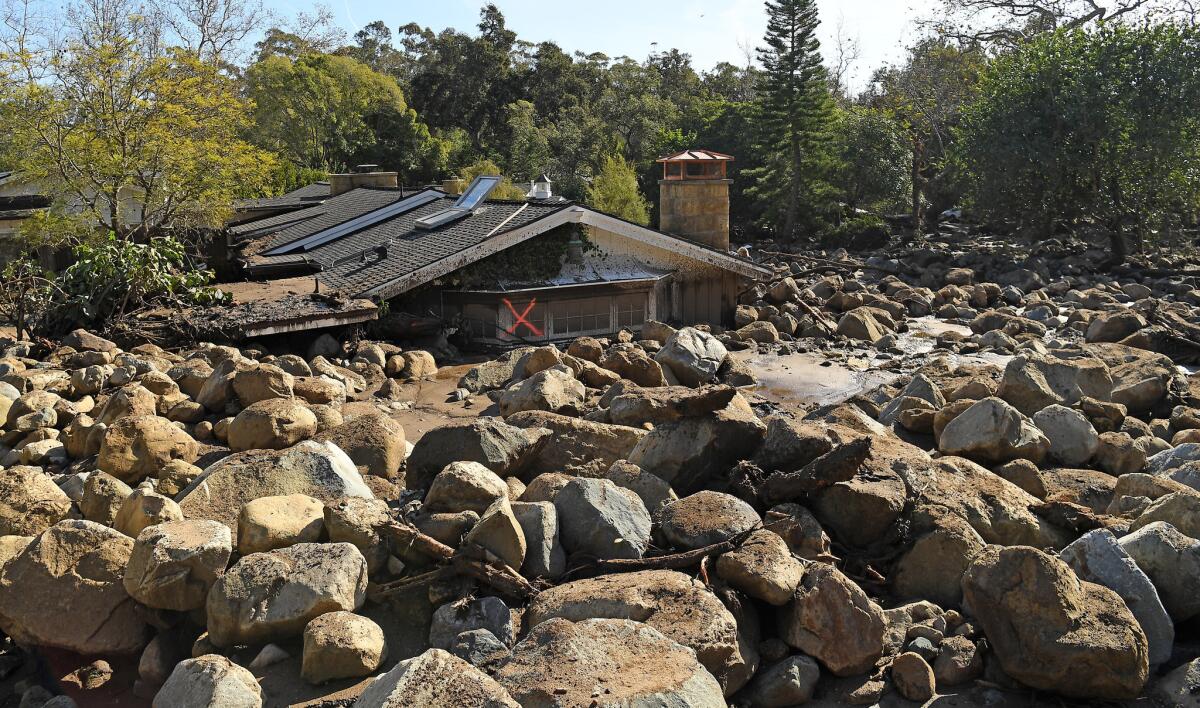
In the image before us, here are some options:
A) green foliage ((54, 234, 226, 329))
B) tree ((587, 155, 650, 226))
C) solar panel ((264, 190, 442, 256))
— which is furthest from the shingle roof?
green foliage ((54, 234, 226, 329))

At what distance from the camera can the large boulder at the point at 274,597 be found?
6.28 metres

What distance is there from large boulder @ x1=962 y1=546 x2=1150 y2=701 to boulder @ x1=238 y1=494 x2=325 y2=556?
4.41 meters

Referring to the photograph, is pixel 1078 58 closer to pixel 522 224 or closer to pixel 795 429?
pixel 522 224

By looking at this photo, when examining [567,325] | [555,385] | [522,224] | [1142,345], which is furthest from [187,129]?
[1142,345]

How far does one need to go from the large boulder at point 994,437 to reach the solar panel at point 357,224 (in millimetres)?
16208

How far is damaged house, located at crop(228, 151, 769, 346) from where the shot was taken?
18719mm

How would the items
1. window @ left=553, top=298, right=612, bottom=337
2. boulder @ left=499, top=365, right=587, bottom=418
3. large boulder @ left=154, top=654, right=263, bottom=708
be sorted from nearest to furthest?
large boulder @ left=154, top=654, right=263, bottom=708 < boulder @ left=499, top=365, right=587, bottom=418 < window @ left=553, top=298, right=612, bottom=337

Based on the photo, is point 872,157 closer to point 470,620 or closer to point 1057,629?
point 1057,629

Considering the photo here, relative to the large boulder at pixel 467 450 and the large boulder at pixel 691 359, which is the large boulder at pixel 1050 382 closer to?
the large boulder at pixel 691 359

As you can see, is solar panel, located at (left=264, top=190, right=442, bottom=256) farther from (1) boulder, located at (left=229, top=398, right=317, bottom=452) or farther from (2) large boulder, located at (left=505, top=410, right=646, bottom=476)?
(2) large boulder, located at (left=505, top=410, right=646, bottom=476)

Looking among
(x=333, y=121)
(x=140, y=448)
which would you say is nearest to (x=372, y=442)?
(x=140, y=448)

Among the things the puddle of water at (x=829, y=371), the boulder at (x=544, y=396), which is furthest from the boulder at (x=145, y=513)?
the puddle of water at (x=829, y=371)

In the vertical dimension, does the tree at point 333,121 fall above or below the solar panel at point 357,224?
above

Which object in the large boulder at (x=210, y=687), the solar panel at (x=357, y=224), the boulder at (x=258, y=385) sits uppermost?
the solar panel at (x=357, y=224)
